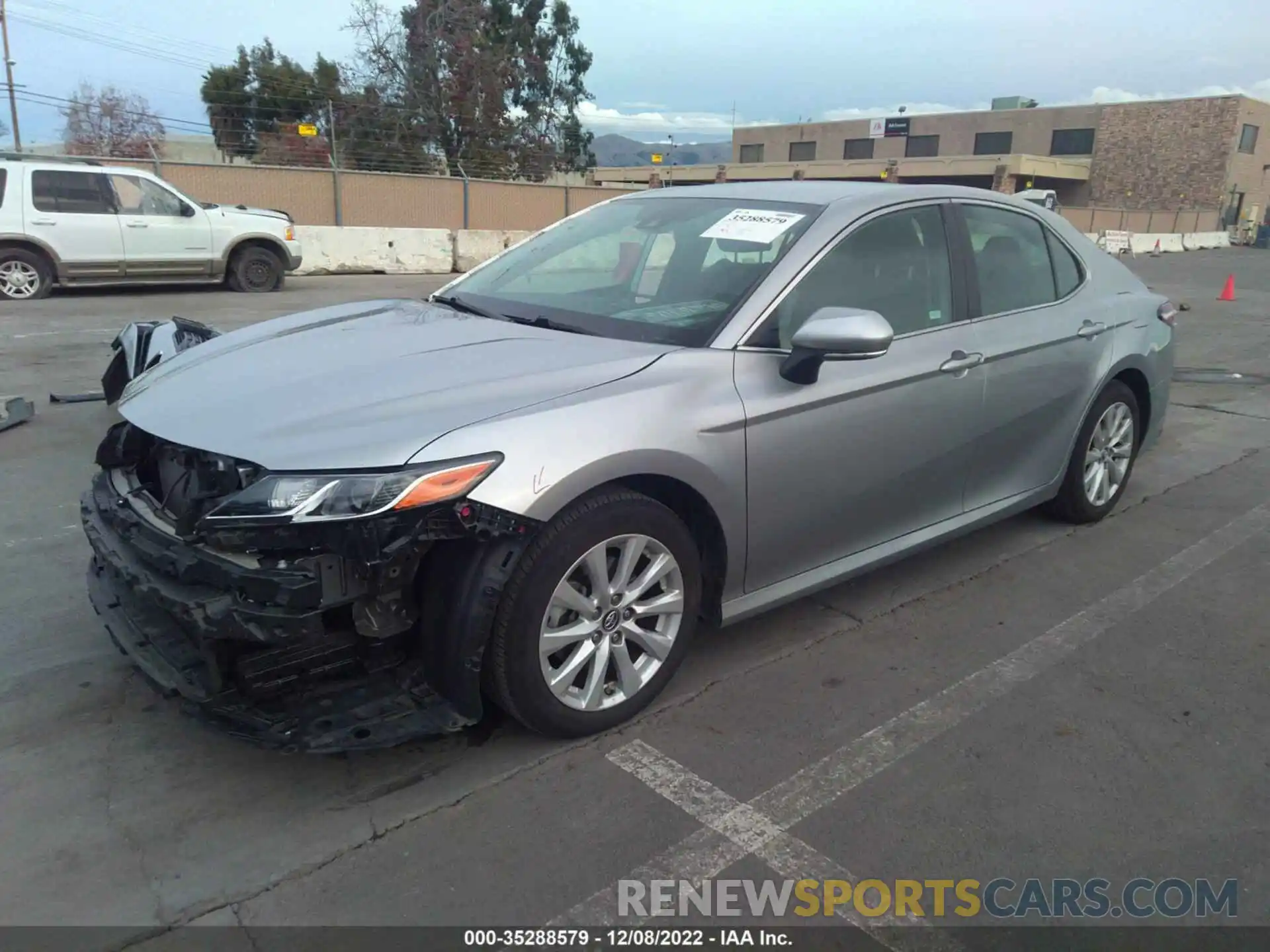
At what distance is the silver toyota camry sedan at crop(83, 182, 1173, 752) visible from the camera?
8.26ft

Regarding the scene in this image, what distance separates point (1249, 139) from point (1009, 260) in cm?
6663

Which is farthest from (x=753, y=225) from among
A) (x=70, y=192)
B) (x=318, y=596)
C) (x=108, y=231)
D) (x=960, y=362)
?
(x=70, y=192)

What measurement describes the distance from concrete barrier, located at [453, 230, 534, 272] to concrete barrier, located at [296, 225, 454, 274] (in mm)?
156

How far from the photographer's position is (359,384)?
2.87 m

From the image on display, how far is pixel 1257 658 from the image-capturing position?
3.68m

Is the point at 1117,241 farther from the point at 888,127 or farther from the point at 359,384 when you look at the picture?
the point at 359,384

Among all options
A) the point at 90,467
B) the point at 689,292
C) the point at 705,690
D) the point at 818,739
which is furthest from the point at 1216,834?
the point at 90,467

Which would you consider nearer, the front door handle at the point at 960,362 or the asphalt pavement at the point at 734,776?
the asphalt pavement at the point at 734,776

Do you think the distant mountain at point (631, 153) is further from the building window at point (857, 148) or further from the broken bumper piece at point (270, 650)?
the broken bumper piece at point (270, 650)

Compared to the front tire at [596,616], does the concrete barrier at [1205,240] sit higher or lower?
higher

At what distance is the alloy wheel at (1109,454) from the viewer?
4.86 meters

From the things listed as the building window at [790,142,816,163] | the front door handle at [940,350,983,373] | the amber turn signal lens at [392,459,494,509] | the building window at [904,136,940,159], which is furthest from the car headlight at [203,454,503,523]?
the building window at [790,142,816,163]

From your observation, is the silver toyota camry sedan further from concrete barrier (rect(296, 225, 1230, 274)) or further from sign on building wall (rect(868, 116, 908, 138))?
sign on building wall (rect(868, 116, 908, 138))

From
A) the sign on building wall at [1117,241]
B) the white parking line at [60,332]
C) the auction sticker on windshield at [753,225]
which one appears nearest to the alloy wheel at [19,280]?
the white parking line at [60,332]
